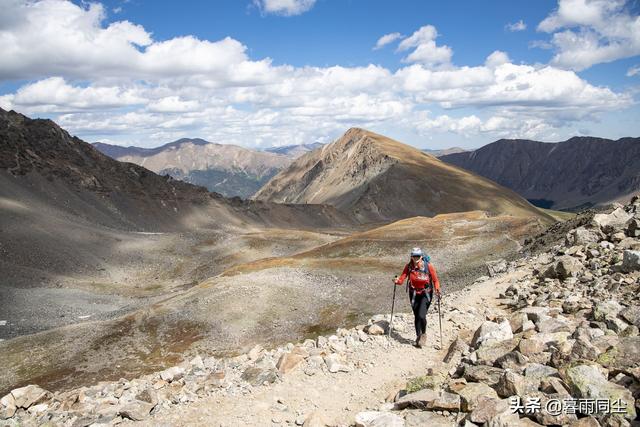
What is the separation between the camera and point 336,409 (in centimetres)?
1340

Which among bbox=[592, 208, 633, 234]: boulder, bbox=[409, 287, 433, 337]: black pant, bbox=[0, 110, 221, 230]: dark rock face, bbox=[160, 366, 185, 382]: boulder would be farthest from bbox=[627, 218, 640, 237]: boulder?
bbox=[0, 110, 221, 230]: dark rock face

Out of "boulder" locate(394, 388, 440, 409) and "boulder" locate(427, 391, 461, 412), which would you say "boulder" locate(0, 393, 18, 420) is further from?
"boulder" locate(427, 391, 461, 412)

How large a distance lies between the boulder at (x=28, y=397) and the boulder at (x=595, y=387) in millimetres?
21229

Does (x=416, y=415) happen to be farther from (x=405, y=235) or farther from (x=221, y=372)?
(x=405, y=235)

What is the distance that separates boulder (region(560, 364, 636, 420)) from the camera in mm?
9219

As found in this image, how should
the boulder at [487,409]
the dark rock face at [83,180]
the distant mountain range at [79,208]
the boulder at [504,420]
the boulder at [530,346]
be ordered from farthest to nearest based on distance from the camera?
the dark rock face at [83,180] → the distant mountain range at [79,208] → the boulder at [530,346] → the boulder at [487,409] → the boulder at [504,420]

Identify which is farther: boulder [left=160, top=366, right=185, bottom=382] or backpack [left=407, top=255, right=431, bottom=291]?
backpack [left=407, top=255, right=431, bottom=291]

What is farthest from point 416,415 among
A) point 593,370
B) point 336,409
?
point 593,370

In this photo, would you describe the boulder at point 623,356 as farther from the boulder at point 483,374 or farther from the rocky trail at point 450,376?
the boulder at point 483,374

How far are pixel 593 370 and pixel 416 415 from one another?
4131 mm

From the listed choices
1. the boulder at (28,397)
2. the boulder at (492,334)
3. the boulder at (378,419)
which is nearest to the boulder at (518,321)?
the boulder at (492,334)

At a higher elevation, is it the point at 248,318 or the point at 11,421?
the point at 11,421

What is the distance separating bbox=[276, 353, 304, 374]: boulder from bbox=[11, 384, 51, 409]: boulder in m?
12.1

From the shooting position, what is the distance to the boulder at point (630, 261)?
727 inches
